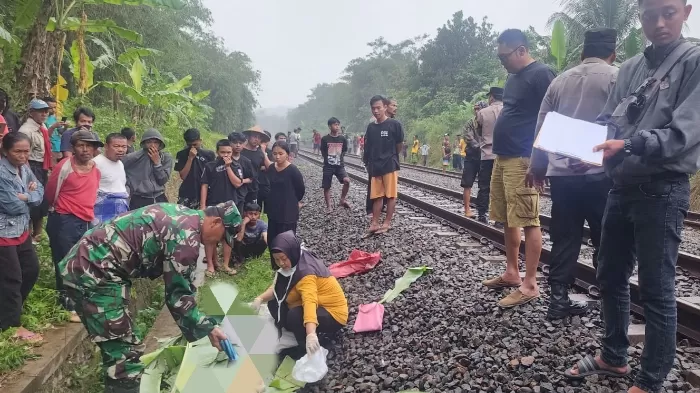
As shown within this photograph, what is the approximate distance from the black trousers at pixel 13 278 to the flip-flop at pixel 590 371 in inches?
153

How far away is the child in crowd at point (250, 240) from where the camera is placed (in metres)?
6.94

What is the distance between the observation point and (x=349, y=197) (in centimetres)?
1155

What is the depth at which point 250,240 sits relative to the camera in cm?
718

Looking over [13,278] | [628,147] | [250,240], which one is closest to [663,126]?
[628,147]

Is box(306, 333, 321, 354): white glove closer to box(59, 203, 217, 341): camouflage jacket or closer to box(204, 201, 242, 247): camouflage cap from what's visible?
box(59, 203, 217, 341): camouflage jacket

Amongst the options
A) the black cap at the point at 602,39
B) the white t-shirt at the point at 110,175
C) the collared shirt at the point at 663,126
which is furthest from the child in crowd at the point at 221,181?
the collared shirt at the point at 663,126

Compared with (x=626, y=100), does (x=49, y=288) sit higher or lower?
lower

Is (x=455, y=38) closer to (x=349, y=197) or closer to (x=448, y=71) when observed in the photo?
(x=448, y=71)

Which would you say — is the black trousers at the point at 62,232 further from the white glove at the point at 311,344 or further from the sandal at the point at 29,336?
the white glove at the point at 311,344

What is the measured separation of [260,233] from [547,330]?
4792 millimetres

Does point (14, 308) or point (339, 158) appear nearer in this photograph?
point (14, 308)

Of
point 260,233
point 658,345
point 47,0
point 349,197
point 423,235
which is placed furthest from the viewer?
point 349,197

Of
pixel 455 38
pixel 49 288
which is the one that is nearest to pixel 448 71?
pixel 455 38

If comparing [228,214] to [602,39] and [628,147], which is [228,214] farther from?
[602,39]
